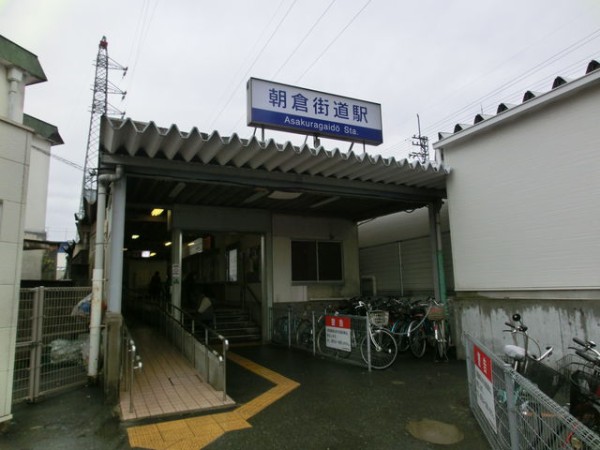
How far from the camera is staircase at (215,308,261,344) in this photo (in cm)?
1084

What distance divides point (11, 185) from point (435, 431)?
18.1 ft

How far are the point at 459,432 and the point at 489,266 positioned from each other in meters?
3.97

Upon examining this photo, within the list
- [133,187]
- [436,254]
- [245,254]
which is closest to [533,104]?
[436,254]

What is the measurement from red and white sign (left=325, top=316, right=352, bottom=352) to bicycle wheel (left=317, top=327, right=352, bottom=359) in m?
0.11

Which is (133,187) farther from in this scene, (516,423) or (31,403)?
(516,423)

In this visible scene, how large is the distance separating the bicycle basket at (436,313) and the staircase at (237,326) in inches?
192

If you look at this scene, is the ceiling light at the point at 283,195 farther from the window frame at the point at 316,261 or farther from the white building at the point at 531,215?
the white building at the point at 531,215

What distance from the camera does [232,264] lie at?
44.5 feet

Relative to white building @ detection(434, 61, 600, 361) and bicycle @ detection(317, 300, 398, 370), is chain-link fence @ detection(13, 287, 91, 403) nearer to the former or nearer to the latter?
bicycle @ detection(317, 300, 398, 370)

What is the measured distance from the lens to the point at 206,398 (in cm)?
560

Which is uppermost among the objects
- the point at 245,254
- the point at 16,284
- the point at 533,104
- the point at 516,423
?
the point at 533,104

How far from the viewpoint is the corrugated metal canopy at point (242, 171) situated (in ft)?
20.2

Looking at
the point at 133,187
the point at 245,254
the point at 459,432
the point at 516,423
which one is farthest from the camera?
the point at 245,254

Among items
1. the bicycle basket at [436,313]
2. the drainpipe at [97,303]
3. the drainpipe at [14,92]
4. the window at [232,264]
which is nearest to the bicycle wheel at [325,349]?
the bicycle basket at [436,313]
